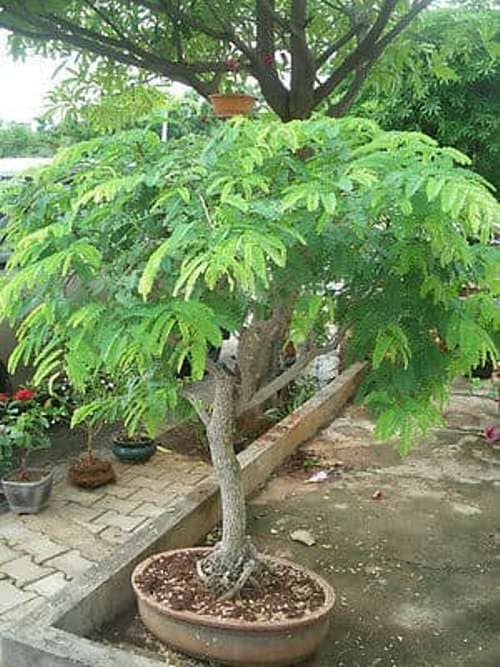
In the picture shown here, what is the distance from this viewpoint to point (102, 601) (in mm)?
2898

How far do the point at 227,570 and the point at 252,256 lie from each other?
61.5 inches

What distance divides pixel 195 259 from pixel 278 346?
3.31m

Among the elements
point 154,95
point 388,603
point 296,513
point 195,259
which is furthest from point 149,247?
point 154,95

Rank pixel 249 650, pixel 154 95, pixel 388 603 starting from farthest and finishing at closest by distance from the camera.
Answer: pixel 154 95 → pixel 388 603 → pixel 249 650

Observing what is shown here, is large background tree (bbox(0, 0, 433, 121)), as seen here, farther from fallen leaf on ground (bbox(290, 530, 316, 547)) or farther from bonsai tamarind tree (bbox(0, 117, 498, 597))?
fallen leaf on ground (bbox(290, 530, 316, 547))

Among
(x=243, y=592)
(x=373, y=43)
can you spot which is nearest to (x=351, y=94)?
(x=373, y=43)

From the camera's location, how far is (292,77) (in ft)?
14.8

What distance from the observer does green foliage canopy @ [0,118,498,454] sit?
6.36ft

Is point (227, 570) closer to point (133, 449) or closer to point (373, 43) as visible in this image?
point (133, 449)

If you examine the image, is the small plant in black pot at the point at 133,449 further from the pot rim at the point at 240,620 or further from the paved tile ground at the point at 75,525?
the pot rim at the point at 240,620

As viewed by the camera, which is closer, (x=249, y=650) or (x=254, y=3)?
(x=249, y=650)

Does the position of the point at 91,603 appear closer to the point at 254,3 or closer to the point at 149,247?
the point at 149,247

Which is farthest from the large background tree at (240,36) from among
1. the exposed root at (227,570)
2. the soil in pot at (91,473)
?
the exposed root at (227,570)

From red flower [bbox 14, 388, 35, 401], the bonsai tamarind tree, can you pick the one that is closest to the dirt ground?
the bonsai tamarind tree
